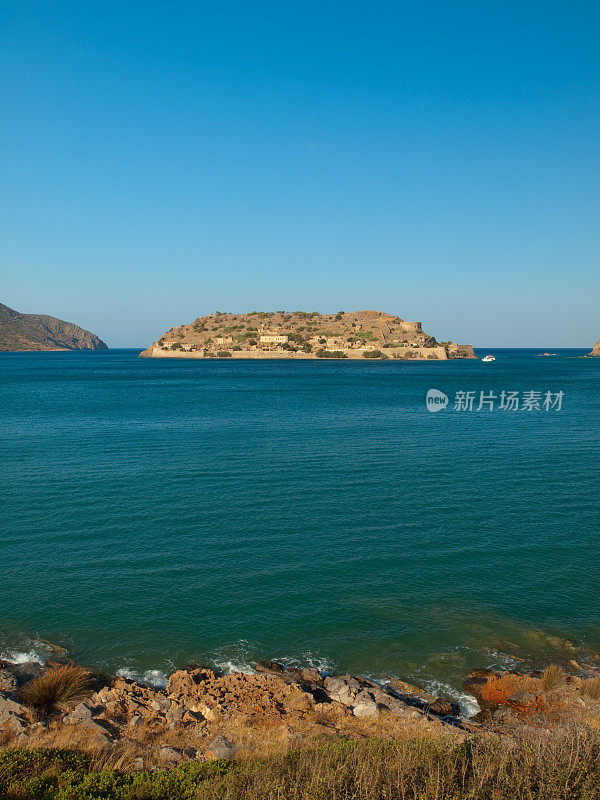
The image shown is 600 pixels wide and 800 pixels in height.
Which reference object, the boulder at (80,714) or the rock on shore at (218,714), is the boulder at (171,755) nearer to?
the rock on shore at (218,714)

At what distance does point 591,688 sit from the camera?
11031 mm

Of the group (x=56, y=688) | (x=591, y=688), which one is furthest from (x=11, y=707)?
(x=591, y=688)

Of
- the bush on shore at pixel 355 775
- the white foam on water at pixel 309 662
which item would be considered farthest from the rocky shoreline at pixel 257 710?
the bush on shore at pixel 355 775

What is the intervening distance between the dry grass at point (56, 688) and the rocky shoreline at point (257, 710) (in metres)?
0.03

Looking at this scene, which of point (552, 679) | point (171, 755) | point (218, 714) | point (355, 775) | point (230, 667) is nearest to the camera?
point (355, 775)

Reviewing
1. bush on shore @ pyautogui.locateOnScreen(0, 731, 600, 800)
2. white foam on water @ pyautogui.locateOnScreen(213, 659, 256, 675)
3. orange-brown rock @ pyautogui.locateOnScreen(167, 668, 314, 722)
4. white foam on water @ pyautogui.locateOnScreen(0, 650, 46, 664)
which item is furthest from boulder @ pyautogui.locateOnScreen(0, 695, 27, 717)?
white foam on water @ pyautogui.locateOnScreen(213, 659, 256, 675)

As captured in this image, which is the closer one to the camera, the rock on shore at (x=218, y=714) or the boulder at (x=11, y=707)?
the rock on shore at (x=218, y=714)

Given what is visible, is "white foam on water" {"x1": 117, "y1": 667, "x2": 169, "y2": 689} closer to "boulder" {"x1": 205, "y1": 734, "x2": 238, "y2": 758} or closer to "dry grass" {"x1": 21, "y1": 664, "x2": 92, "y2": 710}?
"dry grass" {"x1": 21, "y1": 664, "x2": 92, "y2": 710}

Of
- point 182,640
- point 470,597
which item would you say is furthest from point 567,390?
point 182,640

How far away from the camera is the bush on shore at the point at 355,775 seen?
6.83 meters

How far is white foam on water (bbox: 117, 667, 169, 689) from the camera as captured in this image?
11.4 metres

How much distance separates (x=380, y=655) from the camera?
12648 millimetres

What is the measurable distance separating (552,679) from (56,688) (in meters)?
10.6

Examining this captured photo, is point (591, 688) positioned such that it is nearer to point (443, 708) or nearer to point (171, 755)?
point (443, 708)
